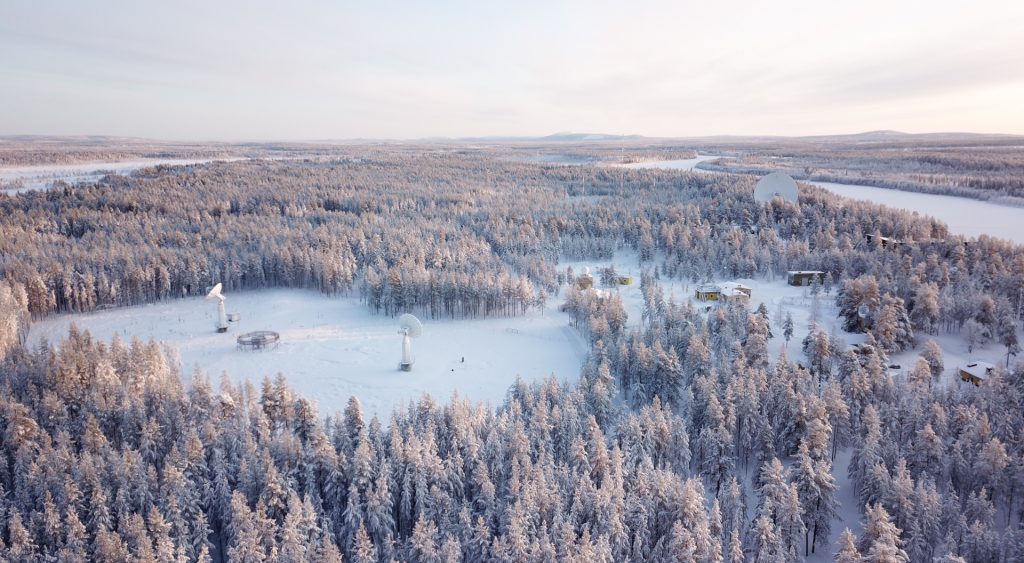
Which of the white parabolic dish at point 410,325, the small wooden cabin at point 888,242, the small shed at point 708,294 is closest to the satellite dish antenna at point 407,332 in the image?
the white parabolic dish at point 410,325

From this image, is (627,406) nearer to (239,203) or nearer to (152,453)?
(152,453)

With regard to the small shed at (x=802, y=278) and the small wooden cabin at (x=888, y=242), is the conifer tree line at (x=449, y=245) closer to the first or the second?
the small wooden cabin at (x=888, y=242)

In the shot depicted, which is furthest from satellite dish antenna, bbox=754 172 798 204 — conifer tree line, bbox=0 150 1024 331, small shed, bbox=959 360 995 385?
small shed, bbox=959 360 995 385

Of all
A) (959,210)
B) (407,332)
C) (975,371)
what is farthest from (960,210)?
(407,332)

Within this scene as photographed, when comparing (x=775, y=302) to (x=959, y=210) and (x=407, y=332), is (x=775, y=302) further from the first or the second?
(x=959, y=210)

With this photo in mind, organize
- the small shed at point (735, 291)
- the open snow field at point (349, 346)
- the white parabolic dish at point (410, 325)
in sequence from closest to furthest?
the open snow field at point (349, 346) < the white parabolic dish at point (410, 325) < the small shed at point (735, 291)

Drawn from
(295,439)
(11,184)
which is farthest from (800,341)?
(11,184)
